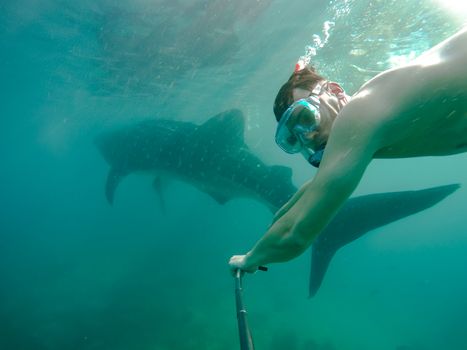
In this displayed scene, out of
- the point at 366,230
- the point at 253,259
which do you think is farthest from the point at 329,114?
the point at 366,230

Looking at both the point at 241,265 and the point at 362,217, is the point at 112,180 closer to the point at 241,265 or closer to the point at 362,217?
the point at 362,217

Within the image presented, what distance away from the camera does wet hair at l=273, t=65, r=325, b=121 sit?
210cm

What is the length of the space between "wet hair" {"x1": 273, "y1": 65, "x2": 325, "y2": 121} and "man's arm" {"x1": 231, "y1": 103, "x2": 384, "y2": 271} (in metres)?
0.81

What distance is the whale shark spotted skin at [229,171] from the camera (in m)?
5.48

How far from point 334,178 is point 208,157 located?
9475 millimetres

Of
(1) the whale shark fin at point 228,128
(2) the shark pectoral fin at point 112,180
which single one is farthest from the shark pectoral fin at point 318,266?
(2) the shark pectoral fin at point 112,180

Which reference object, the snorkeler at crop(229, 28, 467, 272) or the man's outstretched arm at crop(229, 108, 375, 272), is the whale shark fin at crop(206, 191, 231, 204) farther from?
the man's outstretched arm at crop(229, 108, 375, 272)

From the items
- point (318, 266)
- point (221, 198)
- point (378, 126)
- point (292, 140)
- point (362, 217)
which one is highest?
point (221, 198)

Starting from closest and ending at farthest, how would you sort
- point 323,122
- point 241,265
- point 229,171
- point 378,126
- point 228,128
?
1. point 378,126
2. point 323,122
3. point 241,265
4. point 229,171
5. point 228,128

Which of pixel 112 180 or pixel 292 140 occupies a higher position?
pixel 112 180

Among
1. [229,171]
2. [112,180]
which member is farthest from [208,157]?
[112,180]

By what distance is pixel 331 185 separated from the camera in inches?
52.4

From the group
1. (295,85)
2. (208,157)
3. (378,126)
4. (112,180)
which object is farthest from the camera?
(112,180)

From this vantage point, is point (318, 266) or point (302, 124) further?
point (318, 266)
